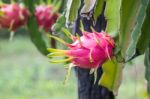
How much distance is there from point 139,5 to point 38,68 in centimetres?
717

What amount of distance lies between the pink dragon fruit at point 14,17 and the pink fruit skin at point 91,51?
0.95 meters

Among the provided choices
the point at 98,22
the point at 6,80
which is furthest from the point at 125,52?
the point at 6,80

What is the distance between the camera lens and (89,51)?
3.61 feet

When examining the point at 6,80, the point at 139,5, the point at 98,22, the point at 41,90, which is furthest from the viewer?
the point at 6,80

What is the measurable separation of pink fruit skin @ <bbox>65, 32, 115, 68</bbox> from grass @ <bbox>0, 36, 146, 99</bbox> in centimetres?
384

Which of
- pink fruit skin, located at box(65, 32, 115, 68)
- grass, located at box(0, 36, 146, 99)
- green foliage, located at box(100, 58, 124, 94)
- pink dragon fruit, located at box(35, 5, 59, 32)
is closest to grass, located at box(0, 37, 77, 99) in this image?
grass, located at box(0, 36, 146, 99)

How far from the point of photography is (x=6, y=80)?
7500 millimetres

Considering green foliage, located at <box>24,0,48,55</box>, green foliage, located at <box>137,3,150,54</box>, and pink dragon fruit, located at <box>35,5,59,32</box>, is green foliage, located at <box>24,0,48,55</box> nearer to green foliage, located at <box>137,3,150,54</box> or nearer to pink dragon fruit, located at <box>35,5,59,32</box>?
pink dragon fruit, located at <box>35,5,59,32</box>

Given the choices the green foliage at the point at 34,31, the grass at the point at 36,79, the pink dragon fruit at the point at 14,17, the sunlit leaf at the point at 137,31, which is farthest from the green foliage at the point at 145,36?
the grass at the point at 36,79

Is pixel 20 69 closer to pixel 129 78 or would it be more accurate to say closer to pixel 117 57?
pixel 129 78

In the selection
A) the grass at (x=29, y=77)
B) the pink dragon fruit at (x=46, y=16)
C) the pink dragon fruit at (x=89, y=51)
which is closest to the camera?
the pink dragon fruit at (x=89, y=51)

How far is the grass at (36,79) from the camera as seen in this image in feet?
20.1

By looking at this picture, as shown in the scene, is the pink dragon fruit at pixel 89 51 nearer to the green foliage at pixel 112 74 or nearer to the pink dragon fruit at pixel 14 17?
the green foliage at pixel 112 74

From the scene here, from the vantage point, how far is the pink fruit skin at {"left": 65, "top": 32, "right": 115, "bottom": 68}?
43.0 inches
